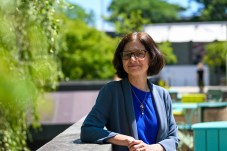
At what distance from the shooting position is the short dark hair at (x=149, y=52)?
8.73ft

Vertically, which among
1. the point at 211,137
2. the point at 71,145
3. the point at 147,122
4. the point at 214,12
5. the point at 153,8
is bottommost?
the point at 211,137

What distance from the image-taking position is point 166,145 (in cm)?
259

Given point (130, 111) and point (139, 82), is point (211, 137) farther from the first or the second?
point (130, 111)

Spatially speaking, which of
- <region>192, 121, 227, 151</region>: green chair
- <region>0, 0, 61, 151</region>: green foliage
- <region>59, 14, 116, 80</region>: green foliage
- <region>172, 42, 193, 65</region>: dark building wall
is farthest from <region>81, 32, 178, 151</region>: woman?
<region>172, 42, 193, 65</region>: dark building wall

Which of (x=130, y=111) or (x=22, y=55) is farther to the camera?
(x=22, y=55)

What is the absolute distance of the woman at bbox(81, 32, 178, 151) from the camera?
258 centimetres

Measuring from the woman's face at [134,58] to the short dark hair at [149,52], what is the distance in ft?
0.08

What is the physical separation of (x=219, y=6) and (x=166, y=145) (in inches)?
2498

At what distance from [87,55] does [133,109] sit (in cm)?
2516

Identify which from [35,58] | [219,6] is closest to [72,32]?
[35,58]

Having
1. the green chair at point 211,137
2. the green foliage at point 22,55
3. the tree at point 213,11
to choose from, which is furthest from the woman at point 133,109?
the tree at point 213,11

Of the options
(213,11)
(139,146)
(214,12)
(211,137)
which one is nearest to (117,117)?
(139,146)

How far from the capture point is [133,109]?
8.48ft

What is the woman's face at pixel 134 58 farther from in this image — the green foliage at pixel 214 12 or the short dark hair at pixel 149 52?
the green foliage at pixel 214 12
